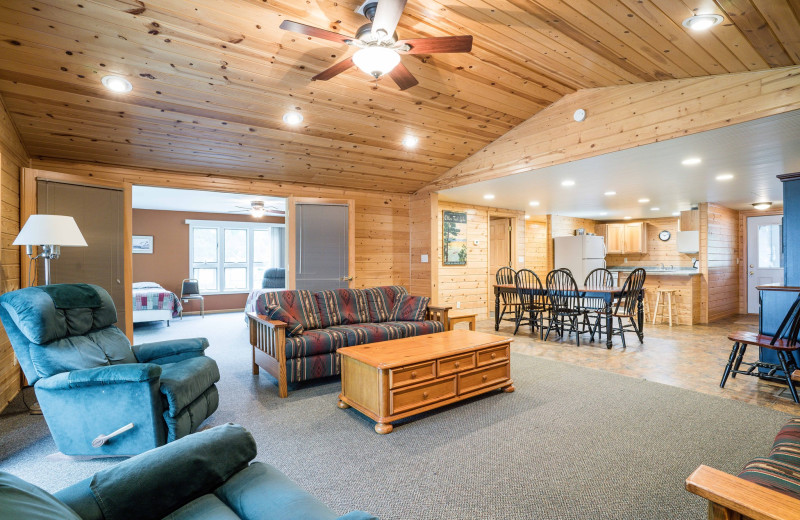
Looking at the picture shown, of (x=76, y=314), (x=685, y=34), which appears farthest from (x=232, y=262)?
(x=685, y=34)

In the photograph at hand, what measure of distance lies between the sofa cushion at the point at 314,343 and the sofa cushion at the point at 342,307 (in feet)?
Result: 1.35

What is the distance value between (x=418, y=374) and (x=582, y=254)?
6798 mm

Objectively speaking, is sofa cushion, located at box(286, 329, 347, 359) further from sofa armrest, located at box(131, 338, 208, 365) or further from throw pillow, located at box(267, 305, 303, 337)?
sofa armrest, located at box(131, 338, 208, 365)

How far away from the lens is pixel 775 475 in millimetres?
1293

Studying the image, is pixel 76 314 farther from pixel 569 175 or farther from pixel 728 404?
pixel 569 175

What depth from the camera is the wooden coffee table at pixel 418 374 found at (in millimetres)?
2734

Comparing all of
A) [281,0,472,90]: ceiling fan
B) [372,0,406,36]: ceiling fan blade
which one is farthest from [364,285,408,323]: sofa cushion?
[372,0,406,36]: ceiling fan blade

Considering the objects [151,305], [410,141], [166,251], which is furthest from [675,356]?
[166,251]

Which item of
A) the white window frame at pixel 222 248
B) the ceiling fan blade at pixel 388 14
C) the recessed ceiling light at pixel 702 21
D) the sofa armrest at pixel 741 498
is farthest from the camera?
the white window frame at pixel 222 248

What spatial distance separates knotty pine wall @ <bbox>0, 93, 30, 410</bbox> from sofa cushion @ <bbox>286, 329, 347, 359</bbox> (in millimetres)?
2233

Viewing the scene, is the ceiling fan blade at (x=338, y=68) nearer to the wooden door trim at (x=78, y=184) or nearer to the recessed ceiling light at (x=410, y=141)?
the recessed ceiling light at (x=410, y=141)

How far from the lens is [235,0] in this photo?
2.62m

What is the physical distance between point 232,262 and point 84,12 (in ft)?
25.0

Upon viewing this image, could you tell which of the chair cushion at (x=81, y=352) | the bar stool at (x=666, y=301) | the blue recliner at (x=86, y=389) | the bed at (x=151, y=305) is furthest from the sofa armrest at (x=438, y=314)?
the bed at (x=151, y=305)
